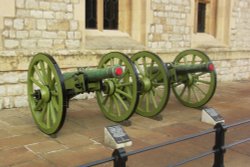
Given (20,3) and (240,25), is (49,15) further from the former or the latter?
(240,25)

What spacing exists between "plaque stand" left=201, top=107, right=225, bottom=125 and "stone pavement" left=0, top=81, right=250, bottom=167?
11cm

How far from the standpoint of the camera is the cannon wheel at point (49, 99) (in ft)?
12.0

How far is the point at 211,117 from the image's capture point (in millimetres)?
4625

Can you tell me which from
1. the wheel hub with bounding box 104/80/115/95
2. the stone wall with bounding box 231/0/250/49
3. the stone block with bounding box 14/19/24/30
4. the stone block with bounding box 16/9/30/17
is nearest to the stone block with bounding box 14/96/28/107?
the stone block with bounding box 14/19/24/30

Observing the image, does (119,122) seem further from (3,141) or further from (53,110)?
(3,141)

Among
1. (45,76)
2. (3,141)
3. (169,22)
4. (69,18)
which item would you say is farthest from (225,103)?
(3,141)

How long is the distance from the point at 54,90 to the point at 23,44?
1986 mm

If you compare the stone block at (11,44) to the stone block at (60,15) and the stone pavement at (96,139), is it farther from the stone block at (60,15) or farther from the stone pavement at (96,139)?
the stone pavement at (96,139)

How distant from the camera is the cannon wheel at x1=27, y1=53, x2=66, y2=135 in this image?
367 centimetres

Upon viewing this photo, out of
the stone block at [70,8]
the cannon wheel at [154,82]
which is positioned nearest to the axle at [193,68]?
the cannon wheel at [154,82]

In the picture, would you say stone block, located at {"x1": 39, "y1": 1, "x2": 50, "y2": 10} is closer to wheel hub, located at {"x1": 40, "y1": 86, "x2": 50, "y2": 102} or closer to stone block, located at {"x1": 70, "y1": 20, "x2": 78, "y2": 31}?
stone block, located at {"x1": 70, "y1": 20, "x2": 78, "y2": 31}

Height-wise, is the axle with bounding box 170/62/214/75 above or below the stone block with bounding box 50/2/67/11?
below

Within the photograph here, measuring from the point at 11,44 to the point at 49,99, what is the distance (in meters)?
1.97

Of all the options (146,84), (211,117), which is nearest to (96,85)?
(146,84)
